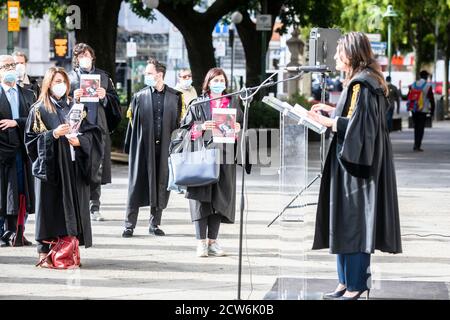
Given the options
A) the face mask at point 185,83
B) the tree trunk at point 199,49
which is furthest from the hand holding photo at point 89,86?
the tree trunk at point 199,49

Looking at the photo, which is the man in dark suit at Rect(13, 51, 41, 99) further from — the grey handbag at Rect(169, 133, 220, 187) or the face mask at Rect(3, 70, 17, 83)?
the grey handbag at Rect(169, 133, 220, 187)

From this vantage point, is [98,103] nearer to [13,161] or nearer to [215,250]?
[13,161]

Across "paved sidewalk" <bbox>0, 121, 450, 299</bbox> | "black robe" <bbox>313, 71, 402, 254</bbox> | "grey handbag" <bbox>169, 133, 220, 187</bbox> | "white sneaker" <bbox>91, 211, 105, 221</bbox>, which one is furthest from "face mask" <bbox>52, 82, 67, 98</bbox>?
"white sneaker" <bbox>91, 211, 105, 221</bbox>

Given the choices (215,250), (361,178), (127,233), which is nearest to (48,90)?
(215,250)

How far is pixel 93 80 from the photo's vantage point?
38.2 feet

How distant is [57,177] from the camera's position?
10562 mm

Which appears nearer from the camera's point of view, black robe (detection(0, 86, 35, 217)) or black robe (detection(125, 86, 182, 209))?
black robe (detection(0, 86, 35, 217))

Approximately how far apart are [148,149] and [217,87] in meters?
2.07

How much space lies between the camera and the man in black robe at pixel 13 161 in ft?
39.2

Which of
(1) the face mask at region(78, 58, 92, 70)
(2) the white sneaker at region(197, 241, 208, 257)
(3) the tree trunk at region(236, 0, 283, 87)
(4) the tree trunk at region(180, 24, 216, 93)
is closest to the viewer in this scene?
(2) the white sneaker at region(197, 241, 208, 257)

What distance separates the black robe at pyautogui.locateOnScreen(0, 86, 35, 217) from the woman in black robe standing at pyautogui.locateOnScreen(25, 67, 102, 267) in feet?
4.40

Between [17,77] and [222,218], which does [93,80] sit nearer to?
[17,77]

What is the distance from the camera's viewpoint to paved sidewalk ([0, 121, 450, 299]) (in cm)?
939

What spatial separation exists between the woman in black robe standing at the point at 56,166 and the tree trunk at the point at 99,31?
46.5 ft
